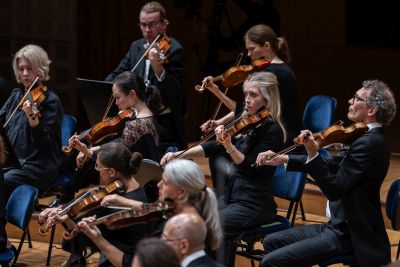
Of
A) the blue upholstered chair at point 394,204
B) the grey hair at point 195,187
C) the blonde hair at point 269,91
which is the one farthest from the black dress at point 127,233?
the blue upholstered chair at point 394,204

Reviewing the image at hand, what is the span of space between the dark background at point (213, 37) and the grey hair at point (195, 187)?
446cm

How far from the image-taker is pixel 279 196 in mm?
5781

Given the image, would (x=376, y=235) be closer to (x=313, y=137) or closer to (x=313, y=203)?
(x=313, y=137)

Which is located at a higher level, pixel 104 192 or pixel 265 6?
pixel 265 6

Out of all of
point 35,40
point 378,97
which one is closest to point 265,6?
point 35,40

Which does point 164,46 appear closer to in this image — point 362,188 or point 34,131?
point 34,131

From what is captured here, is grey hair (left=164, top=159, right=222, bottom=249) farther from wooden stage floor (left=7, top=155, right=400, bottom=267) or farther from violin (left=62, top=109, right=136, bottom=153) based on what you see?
wooden stage floor (left=7, top=155, right=400, bottom=267)

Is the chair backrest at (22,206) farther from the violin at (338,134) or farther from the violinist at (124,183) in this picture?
the violin at (338,134)

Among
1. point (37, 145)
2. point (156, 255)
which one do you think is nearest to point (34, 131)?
point (37, 145)

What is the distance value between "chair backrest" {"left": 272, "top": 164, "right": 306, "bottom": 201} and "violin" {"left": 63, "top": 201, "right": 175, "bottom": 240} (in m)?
1.52

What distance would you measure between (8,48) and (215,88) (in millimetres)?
3260

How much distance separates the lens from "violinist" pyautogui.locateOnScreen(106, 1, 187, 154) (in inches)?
256

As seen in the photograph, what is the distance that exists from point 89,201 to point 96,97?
1612mm

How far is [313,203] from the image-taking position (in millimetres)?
7027
